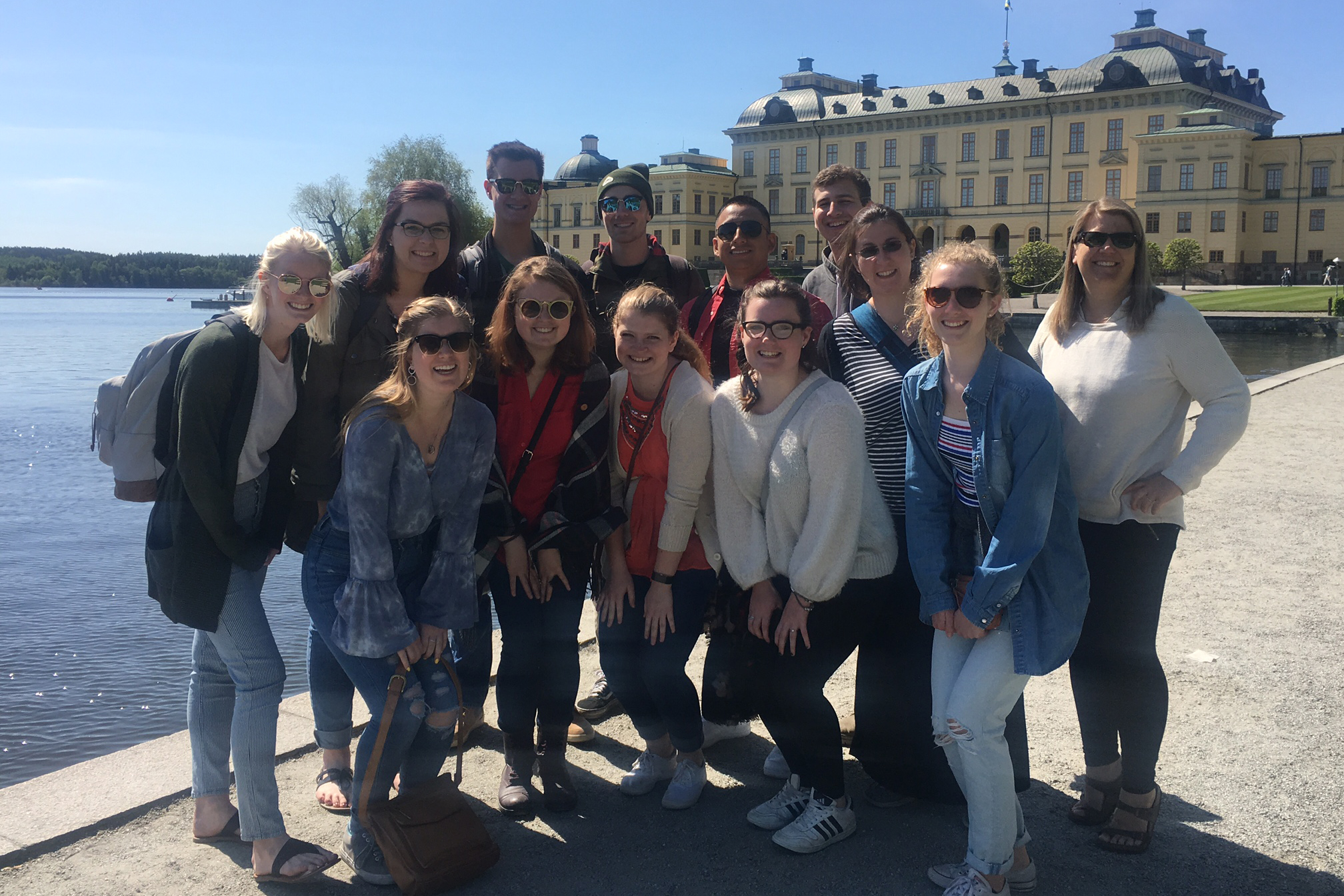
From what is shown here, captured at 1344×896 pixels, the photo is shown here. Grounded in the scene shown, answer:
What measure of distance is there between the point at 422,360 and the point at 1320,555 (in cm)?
599

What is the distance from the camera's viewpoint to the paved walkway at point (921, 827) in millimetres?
3051

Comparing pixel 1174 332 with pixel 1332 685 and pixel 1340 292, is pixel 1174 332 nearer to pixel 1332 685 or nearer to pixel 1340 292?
pixel 1332 685

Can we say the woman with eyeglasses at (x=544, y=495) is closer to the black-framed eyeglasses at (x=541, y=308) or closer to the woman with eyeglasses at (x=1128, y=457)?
the black-framed eyeglasses at (x=541, y=308)

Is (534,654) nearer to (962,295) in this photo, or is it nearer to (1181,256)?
(962,295)

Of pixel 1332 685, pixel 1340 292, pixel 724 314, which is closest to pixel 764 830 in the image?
pixel 724 314

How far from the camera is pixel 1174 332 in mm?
3223

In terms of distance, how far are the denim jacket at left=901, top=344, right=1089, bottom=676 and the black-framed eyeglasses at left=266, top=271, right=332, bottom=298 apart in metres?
1.94

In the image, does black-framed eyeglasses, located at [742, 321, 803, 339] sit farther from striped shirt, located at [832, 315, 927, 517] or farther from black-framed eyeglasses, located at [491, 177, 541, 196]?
black-framed eyeglasses, located at [491, 177, 541, 196]

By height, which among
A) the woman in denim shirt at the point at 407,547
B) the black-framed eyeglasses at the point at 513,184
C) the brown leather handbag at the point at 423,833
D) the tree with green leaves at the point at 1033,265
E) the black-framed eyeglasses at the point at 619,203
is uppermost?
the tree with green leaves at the point at 1033,265

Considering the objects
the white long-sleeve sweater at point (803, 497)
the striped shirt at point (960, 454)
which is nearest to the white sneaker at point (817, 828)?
the white long-sleeve sweater at point (803, 497)

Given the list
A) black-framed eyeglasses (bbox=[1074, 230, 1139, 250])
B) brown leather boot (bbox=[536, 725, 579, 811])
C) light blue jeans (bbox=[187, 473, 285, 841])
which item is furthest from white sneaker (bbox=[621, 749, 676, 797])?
black-framed eyeglasses (bbox=[1074, 230, 1139, 250])

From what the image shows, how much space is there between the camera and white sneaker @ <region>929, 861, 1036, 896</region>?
3.01m

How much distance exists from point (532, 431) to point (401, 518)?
604 mm

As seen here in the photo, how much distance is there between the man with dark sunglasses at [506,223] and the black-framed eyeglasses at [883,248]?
1413 mm
